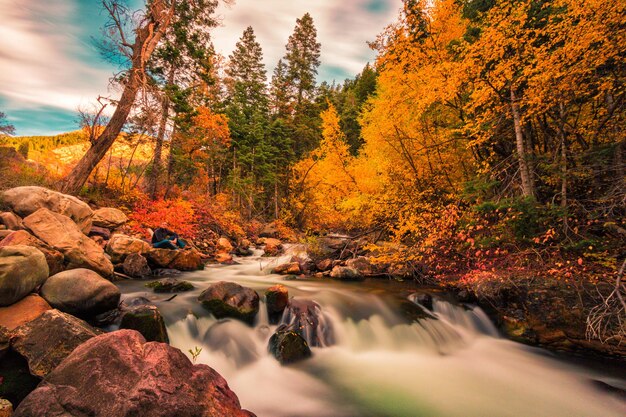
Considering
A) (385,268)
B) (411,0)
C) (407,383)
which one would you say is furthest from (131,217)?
(411,0)

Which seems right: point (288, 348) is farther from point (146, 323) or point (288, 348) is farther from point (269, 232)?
point (269, 232)

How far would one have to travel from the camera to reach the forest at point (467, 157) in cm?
556

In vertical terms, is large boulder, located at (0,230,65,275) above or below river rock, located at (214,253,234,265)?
above

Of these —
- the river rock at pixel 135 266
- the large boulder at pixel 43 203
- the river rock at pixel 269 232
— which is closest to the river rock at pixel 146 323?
the river rock at pixel 135 266

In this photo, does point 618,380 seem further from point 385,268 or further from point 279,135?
point 279,135

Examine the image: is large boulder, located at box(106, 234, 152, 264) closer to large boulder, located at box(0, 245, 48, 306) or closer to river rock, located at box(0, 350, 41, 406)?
large boulder, located at box(0, 245, 48, 306)

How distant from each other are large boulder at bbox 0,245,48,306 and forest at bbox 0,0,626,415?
268 inches

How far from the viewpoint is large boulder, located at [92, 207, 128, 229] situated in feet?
32.3

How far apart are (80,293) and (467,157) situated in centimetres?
1184

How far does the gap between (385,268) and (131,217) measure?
11533mm

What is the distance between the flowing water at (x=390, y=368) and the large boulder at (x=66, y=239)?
3.80ft

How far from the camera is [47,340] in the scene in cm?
315

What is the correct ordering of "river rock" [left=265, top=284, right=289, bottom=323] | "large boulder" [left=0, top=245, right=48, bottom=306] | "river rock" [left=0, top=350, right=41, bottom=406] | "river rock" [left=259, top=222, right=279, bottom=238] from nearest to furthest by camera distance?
"river rock" [left=0, top=350, right=41, bottom=406] → "large boulder" [left=0, top=245, right=48, bottom=306] → "river rock" [left=265, top=284, right=289, bottom=323] → "river rock" [left=259, top=222, right=279, bottom=238]

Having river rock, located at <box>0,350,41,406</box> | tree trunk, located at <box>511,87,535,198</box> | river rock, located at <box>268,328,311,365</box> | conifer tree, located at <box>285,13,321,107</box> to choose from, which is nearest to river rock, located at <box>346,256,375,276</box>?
river rock, located at <box>268,328,311,365</box>
